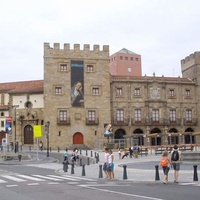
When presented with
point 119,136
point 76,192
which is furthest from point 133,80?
point 76,192

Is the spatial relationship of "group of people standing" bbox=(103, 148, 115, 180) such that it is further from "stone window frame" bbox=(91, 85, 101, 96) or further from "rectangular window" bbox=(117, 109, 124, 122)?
"rectangular window" bbox=(117, 109, 124, 122)

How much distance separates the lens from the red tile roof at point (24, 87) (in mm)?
62981

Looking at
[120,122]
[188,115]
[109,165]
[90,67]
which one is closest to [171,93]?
Result: [188,115]

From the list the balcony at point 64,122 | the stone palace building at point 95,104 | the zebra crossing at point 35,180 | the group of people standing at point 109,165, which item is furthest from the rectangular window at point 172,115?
the group of people standing at point 109,165

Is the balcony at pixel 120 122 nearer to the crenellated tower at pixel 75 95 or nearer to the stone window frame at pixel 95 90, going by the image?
the crenellated tower at pixel 75 95

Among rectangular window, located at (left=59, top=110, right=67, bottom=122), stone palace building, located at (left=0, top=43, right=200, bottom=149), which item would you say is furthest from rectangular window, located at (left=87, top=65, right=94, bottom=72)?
rectangular window, located at (left=59, top=110, right=67, bottom=122)

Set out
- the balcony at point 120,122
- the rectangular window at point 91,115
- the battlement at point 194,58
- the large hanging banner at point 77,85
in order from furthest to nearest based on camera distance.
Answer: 1. the battlement at point 194,58
2. the balcony at point 120,122
3. the rectangular window at point 91,115
4. the large hanging banner at point 77,85

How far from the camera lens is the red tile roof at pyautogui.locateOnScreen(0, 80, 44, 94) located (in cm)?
6298

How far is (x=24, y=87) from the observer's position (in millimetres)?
65188

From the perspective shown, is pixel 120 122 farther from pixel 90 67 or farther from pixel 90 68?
pixel 90 67

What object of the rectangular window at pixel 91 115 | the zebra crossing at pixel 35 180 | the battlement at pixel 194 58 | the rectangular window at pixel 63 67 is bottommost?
the zebra crossing at pixel 35 180

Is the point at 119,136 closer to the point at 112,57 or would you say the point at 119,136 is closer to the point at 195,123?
the point at 195,123

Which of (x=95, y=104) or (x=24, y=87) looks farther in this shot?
(x=24, y=87)

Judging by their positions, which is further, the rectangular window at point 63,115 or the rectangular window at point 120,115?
the rectangular window at point 120,115
